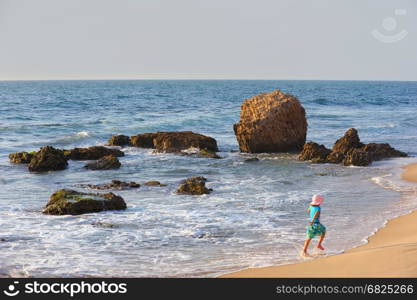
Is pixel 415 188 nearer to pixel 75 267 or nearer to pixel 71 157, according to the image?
pixel 75 267

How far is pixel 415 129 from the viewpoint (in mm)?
35062

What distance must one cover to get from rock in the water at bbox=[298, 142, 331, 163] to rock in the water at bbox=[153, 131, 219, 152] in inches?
169

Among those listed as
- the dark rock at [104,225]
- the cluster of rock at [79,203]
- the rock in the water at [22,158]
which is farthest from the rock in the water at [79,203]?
the rock in the water at [22,158]

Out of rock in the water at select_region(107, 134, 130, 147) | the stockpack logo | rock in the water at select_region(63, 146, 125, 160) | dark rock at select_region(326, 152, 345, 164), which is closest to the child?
the stockpack logo

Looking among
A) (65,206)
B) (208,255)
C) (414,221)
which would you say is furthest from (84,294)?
(414,221)

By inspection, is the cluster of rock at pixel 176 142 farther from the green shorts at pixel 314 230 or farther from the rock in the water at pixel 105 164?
the green shorts at pixel 314 230

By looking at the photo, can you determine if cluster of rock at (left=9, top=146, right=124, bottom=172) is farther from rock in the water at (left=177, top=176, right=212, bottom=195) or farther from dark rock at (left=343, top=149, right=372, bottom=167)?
dark rock at (left=343, top=149, right=372, bottom=167)

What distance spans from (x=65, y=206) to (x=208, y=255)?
14.0ft

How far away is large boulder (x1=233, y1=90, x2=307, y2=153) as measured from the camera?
23.4 metres

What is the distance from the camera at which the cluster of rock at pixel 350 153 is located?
21.0 meters

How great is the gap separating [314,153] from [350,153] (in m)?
1.27

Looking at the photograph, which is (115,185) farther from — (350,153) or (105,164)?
(350,153)

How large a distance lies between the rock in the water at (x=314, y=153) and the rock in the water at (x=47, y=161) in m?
8.34

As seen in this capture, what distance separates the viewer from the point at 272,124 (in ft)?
76.8
